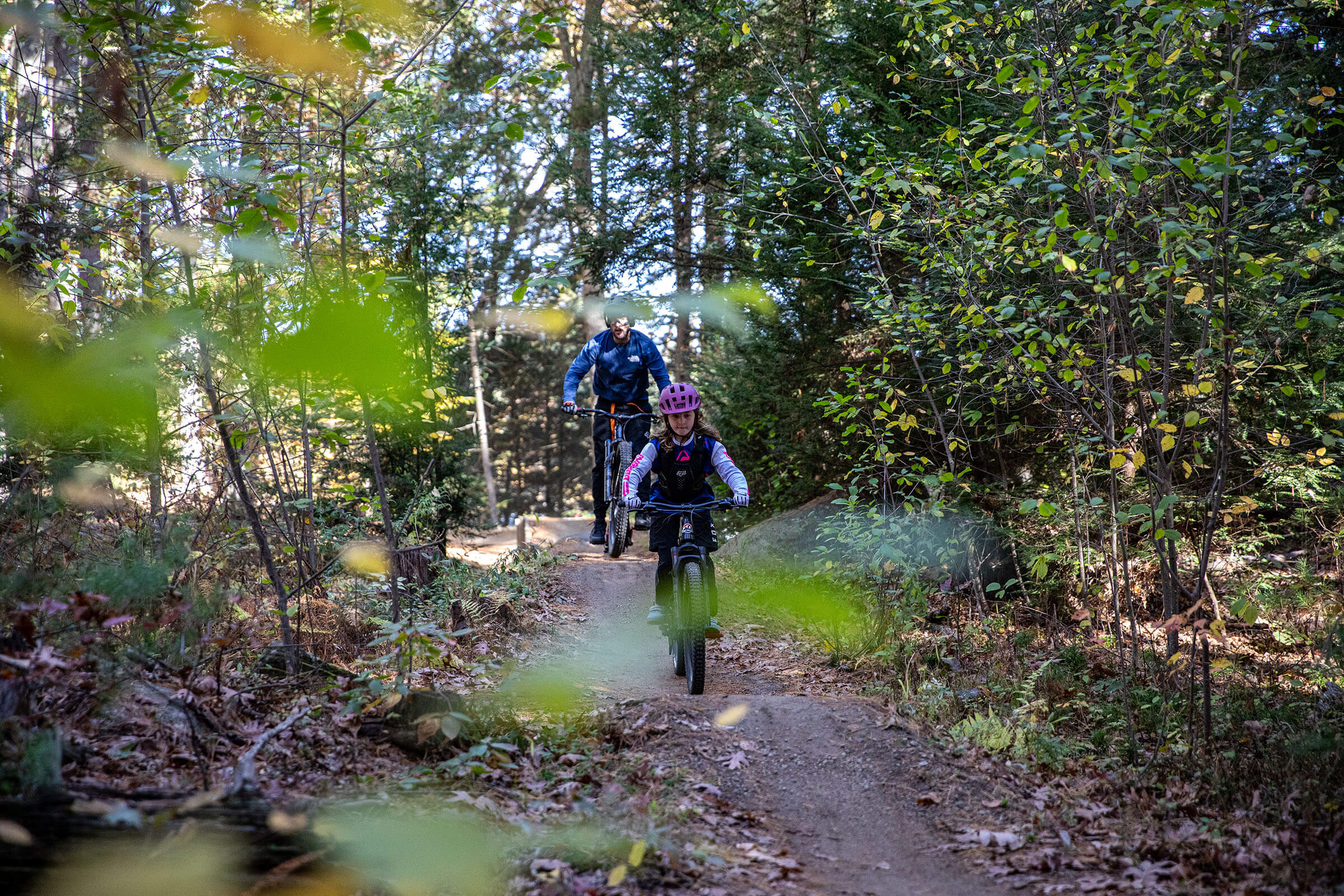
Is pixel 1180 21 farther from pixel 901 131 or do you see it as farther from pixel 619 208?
pixel 619 208

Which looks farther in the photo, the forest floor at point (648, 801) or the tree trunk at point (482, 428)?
the tree trunk at point (482, 428)

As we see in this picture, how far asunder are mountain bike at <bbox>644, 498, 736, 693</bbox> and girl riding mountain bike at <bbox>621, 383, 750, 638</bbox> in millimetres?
71

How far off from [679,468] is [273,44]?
14.1 ft

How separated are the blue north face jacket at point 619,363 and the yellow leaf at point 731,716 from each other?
181 inches

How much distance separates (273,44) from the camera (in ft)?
18.8

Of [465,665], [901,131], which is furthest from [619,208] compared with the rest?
[465,665]

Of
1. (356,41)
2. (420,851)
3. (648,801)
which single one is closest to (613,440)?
(648,801)

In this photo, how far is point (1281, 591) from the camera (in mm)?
7586

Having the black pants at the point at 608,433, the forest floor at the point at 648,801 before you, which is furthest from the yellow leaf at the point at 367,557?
the black pants at the point at 608,433

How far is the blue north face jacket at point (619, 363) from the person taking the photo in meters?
9.74

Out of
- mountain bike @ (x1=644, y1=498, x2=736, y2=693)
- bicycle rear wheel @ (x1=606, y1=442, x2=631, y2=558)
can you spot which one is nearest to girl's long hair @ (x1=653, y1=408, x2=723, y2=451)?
mountain bike @ (x1=644, y1=498, x2=736, y2=693)

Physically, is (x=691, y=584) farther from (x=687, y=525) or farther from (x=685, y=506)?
(x=685, y=506)

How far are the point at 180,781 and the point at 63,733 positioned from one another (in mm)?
536

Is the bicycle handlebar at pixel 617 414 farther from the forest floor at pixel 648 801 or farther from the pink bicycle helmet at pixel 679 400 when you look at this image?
the forest floor at pixel 648 801
